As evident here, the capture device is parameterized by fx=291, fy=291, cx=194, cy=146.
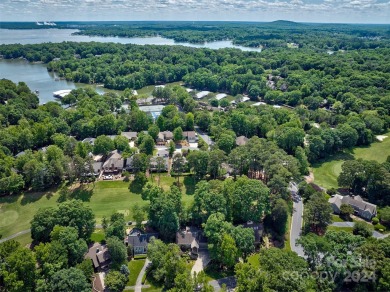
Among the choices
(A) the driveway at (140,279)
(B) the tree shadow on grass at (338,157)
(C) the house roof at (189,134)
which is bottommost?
(A) the driveway at (140,279)

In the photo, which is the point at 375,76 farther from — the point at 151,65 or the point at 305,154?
the point at 151,65

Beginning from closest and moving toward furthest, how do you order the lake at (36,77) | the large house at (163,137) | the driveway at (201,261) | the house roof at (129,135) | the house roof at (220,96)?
1. the driveway at (201,261)
2. the large house at (163,137)
3. the house roof at (129,135)
4. the house roof at (220,96)
5. the lake at (36,77)

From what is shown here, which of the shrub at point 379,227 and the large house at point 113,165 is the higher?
the large house at point 113,165

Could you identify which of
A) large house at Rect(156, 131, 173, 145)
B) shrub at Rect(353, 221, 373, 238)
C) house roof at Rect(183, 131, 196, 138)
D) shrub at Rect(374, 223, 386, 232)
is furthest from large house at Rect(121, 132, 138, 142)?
shrub at Rect(374, 223, 386, 232)

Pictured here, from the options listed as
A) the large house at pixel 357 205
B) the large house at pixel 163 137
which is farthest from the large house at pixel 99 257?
the large house at pixel 357 205

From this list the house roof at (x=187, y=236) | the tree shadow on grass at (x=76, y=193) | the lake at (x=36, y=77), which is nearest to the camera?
the house roof at (x=187, y=236)

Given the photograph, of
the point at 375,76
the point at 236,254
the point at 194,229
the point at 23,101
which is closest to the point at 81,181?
the point at 194,229

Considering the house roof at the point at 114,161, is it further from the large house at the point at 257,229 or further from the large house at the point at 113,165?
the large house at the point at 257,229

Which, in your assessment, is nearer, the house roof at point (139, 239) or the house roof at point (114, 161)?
the house roof at point (139, 239)

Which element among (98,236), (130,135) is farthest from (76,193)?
(130,135)
